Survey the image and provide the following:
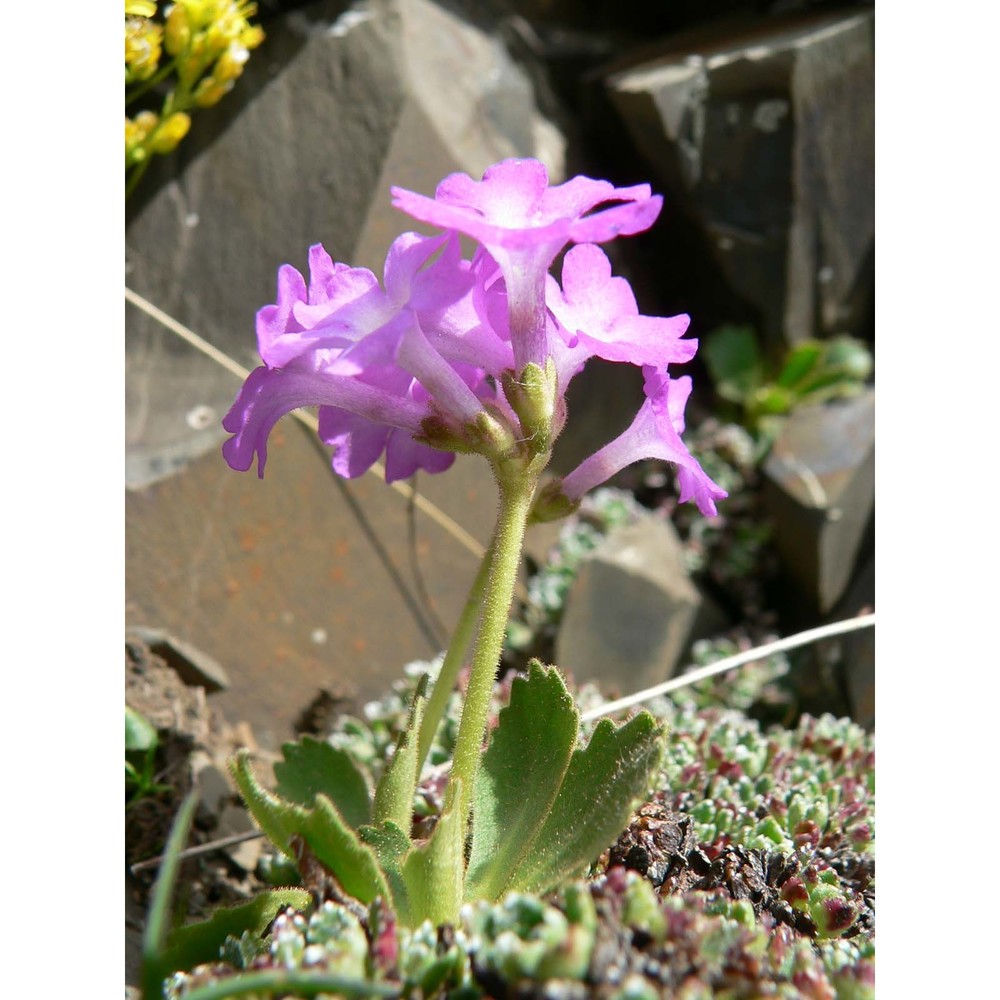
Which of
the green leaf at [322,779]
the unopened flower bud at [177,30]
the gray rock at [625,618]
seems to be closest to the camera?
the green leaf at [322,779]

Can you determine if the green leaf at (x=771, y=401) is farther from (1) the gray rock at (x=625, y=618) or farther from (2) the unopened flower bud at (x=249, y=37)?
(2) the unopened flower bud at (x=249, y=37)

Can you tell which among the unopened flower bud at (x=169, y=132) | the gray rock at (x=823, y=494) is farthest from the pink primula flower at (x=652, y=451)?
the gray rock at (x=823, y=494)

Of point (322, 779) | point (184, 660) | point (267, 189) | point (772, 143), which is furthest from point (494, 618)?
point (772, 143)

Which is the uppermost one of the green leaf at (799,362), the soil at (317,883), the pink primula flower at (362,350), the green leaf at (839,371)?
the pink primula flower at (362,350)

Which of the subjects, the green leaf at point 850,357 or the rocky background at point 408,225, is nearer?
the rocky background at point 408,225

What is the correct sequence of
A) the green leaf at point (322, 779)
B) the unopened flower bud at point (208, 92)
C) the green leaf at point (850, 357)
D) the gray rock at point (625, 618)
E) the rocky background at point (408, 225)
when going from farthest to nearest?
the green leaf at point (850, 357) < the gray rock at point (625, 618) < the rocky background at point (408, 225) < the unopened flower bud at point (208, 92) < the green leaf at point (322, 779)

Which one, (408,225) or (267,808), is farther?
(408,225)

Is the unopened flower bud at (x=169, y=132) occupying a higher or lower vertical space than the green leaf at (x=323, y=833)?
higher

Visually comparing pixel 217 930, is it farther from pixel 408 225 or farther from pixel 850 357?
pixel 850 357
